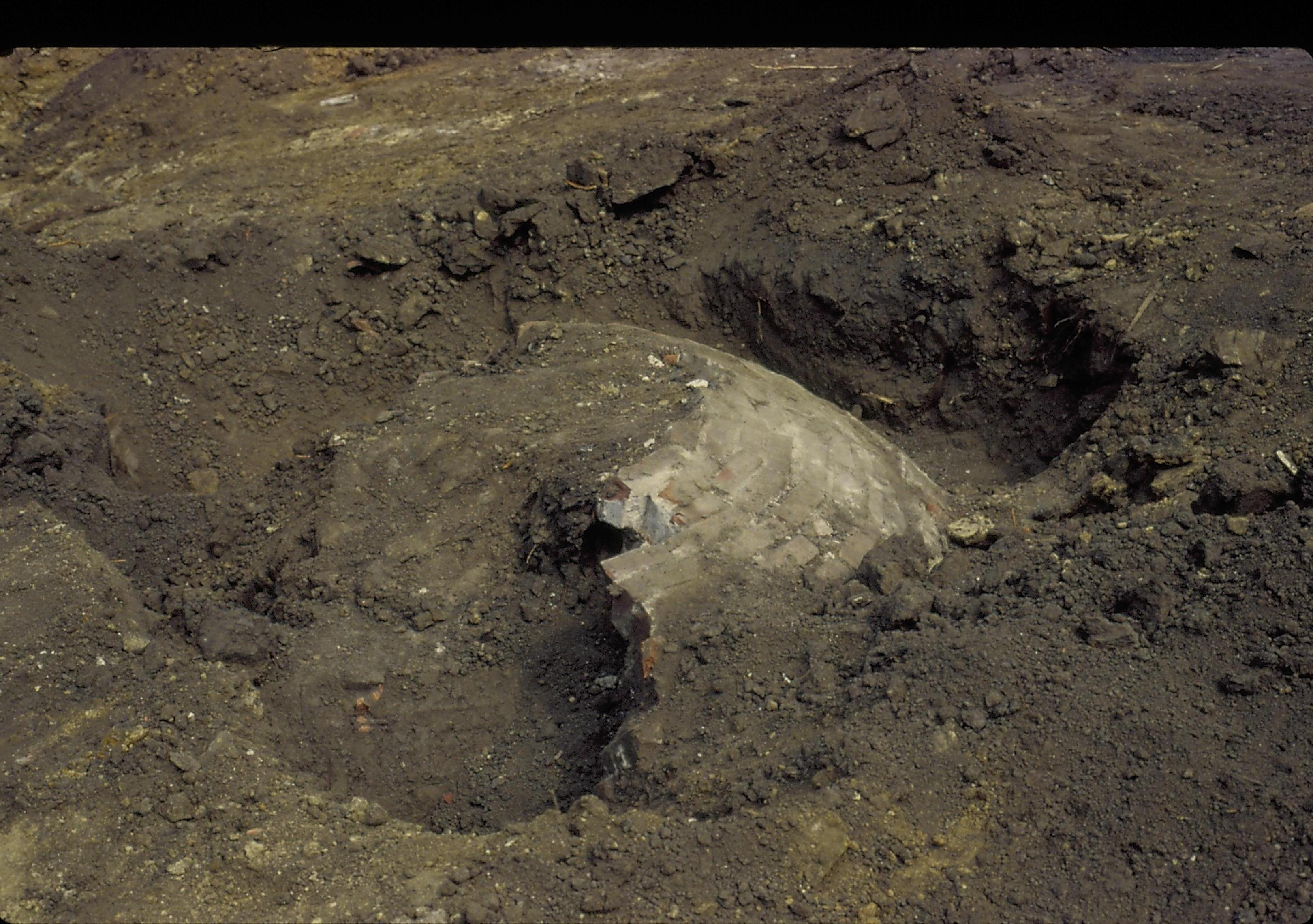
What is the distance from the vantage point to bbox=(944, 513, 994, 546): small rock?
6027 mm

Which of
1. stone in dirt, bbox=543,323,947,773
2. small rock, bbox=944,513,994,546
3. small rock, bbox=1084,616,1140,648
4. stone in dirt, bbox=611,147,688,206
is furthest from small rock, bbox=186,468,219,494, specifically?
small rock, bbox=1084,616,1140,648

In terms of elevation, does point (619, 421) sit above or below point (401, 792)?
above

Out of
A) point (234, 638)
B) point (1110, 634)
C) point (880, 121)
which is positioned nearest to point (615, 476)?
point (234, 638)

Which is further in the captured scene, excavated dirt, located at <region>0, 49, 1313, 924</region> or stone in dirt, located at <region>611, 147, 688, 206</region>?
stone in dirt, located at <region>611, 147, 688, 206</region>

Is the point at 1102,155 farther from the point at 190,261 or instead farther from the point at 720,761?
the point at 190,261

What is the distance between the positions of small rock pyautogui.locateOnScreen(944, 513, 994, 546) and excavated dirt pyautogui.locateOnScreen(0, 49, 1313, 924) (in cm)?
4

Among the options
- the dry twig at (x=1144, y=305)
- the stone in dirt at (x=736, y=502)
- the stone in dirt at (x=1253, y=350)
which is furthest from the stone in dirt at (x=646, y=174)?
the stone in dirt at (x=1253, y=350)

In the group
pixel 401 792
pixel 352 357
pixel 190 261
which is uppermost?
pixel 190 261

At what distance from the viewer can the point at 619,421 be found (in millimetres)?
6406

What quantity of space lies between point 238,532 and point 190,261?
245 centimetres

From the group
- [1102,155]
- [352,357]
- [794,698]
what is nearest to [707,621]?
[794,698]

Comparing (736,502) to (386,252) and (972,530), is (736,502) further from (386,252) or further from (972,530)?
(386,252)

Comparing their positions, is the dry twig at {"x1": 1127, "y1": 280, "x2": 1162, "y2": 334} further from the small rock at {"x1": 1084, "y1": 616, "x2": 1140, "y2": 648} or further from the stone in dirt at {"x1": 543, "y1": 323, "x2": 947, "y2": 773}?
the small rock at {"x1": 1084, "y1": 616, "x2": 1140, "y2": 648}

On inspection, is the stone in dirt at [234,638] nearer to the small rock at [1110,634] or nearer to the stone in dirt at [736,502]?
the stone in dirt at [736,502]
